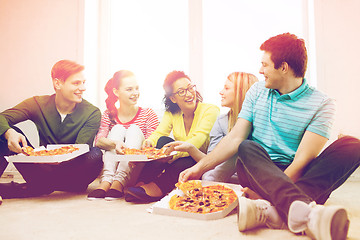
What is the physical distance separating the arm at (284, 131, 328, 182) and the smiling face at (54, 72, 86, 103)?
1442 mm

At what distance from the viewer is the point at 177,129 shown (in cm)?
209

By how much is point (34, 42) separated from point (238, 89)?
226 centimetres

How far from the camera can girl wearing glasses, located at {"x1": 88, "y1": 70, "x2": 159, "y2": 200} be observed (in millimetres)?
1781

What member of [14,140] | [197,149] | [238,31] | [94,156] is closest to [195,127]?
[197,149]

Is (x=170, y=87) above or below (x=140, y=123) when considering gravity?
above

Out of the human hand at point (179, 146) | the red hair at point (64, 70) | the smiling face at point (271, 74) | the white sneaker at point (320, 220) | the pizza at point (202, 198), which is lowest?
the pizza at point (202, 198)

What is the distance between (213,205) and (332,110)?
2.28 feet

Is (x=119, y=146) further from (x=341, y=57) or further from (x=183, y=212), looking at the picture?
(x=341, y=57)

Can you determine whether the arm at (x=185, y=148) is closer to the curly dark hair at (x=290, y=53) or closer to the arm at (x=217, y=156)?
the arm at (x=217, y=156)

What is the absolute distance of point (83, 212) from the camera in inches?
56.0

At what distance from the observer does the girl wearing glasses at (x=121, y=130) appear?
178 centimetres

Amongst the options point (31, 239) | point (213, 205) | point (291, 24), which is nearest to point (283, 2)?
point (291, 24)

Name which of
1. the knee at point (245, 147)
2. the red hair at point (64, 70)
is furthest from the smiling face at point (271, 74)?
the red hair at point (64, 70)

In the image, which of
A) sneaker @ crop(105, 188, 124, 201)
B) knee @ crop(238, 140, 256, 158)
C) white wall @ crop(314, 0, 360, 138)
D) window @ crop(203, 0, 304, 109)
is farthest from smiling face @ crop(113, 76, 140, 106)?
white wall @ crop(314, 0, 360, 138)
